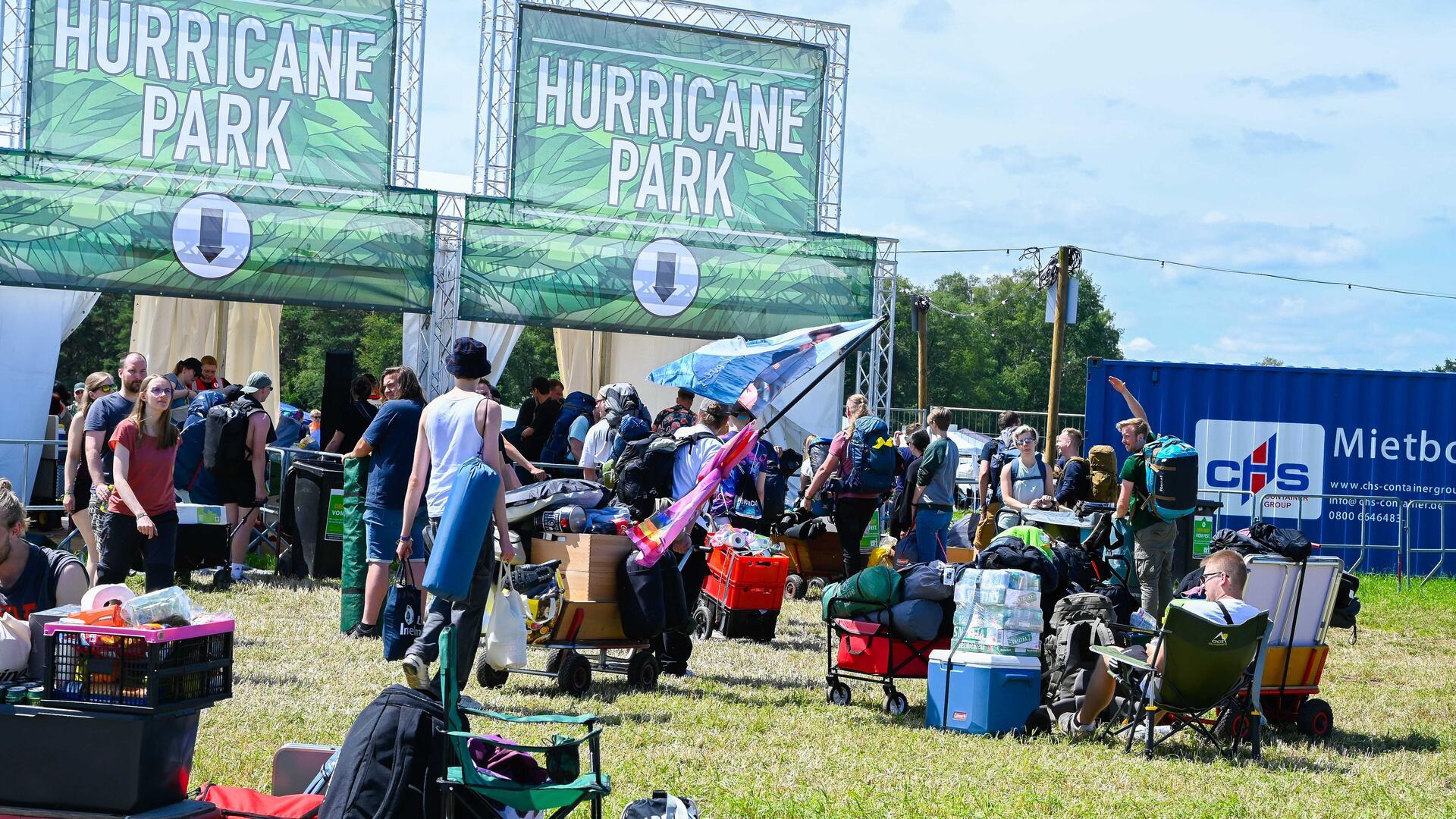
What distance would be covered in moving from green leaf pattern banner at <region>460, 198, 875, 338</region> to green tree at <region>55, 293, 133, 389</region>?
3419 cm

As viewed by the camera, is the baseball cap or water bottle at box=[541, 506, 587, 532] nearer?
water bottle at box=[541, 506, 587, 532]

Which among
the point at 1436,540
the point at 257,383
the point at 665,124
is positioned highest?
the point at 665,124

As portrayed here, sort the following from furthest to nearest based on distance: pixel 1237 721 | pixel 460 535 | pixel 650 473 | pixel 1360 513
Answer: pixel 1360 513 → pixel 650 473 → pixel 1237 721 → pixel 460 535

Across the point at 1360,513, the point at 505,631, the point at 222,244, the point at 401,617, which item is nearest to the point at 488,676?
the point at 401,617

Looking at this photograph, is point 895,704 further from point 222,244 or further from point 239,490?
point 222,244

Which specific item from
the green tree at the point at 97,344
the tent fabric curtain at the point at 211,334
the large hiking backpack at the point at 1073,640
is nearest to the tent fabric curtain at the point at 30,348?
the tent fabric curtain at the point at 211,334

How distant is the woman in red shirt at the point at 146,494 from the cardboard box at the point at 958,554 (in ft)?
20.7

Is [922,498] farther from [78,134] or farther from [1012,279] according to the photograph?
[1012,279]

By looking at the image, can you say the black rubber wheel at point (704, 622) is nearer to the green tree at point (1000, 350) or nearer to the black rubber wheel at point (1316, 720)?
the black rubber wheel at point (1316, 720)

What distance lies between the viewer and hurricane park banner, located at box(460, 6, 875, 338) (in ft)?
52.7

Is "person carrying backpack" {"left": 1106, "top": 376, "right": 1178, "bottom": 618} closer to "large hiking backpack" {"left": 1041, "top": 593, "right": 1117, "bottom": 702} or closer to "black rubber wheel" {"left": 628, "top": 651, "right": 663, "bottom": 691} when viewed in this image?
"large hiking backpack" {"left": 1041, "top": 593, "right": 1117, "bottom": 702}

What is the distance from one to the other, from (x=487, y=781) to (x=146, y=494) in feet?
13.8

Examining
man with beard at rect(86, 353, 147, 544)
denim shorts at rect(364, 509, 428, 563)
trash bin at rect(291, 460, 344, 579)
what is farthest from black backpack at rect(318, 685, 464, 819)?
trash bin at rect(291, 460, 344, 579)

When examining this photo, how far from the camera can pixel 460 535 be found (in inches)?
179
